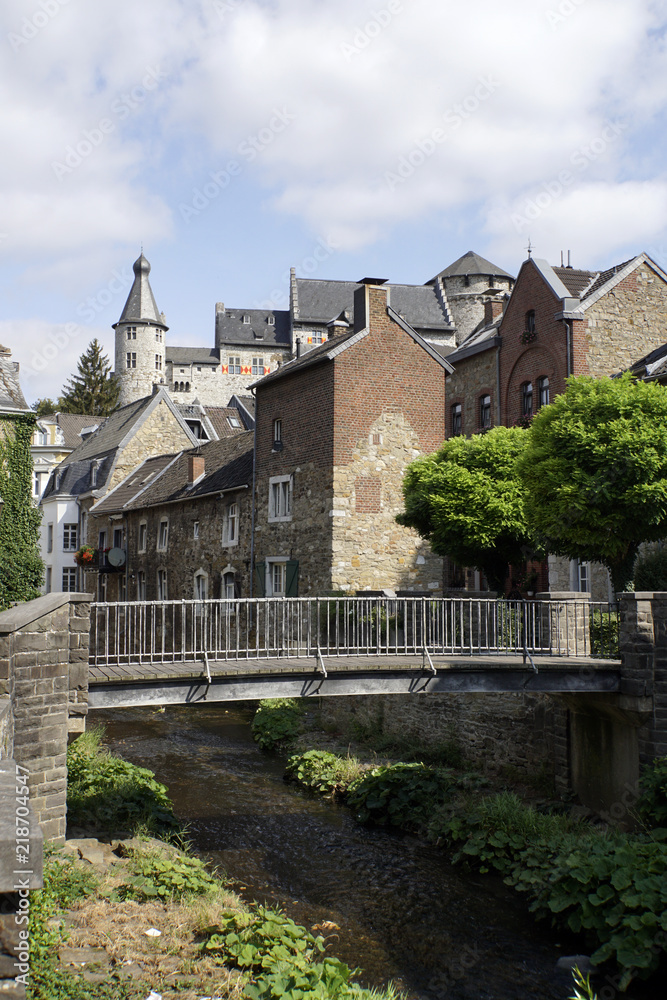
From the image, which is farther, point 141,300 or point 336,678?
point 141,300

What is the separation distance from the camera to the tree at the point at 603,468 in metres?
14.6

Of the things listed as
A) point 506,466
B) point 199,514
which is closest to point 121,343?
point 199,514

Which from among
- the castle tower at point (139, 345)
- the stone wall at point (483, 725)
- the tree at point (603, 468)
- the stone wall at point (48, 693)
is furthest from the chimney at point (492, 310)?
the castle tower at point (139, 345)

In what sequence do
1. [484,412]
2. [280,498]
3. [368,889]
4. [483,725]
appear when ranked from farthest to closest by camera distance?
1. [484,412]
2. [280,498]
3. [483,725]
4. [368,889]

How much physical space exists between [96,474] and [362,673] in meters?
30.7

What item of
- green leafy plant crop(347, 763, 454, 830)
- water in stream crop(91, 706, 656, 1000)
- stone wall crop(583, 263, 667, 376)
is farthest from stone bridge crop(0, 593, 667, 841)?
stone wall crop(583, 263, 667, 376)

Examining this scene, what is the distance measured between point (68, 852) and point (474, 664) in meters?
6.24

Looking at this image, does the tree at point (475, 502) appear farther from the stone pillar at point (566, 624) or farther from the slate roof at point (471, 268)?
the slate roof at point (471, 268)

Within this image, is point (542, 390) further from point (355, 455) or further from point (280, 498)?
point (280, 498)

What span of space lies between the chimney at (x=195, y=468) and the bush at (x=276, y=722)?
10426 millimetres

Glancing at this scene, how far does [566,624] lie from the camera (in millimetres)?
14297

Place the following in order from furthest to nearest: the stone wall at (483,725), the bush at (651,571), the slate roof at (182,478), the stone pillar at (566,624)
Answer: the slate roof at (182,478), the bush at (651,571), the stone wall at (483,725), the stone pillar at (566,624)

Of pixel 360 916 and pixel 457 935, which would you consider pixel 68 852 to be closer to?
pixel 360 916

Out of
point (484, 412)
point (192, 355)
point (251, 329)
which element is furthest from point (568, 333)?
point (192, 355)
